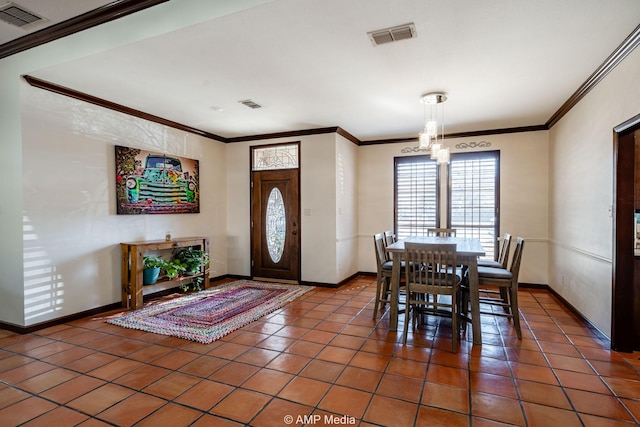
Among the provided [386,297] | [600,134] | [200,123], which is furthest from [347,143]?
[600,134]

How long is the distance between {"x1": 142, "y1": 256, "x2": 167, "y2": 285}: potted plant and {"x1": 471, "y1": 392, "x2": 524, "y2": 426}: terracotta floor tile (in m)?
3.95

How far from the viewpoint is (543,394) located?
226cm

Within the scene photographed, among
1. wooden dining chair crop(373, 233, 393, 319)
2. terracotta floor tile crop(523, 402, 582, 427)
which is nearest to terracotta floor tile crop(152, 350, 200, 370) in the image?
wooden dining chair crop(373, 233, 393, 319)

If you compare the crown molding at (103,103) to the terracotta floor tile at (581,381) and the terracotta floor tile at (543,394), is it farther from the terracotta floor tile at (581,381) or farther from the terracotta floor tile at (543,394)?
the terracotta floor tile at (581,381)

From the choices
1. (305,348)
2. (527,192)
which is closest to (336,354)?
(305,348)

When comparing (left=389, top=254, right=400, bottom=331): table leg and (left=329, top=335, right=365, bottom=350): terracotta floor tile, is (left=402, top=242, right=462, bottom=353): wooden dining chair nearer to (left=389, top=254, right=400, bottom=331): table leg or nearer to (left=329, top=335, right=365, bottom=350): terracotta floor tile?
(left=389, top=254, right=400, bottom=331): table leg

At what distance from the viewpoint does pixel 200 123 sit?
518 cm

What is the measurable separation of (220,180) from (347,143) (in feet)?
7.95

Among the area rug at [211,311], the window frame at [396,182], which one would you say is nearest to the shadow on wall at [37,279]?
the area rug at [211,311]

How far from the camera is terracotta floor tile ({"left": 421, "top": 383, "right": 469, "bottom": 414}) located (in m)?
2.12

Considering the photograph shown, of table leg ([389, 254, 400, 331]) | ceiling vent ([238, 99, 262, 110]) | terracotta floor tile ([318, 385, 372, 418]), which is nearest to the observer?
terracotta floor tile ([318, 385, 372, 418])

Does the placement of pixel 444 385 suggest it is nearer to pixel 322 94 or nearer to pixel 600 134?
pixel 600 134

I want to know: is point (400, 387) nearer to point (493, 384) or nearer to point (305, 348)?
point (493, 384)

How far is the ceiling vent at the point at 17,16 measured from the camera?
2473mm
